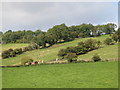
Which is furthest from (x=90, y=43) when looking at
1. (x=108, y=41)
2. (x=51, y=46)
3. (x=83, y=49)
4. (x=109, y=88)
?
(x=109, y=88)

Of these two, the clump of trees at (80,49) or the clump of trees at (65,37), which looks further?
the clump of trees at (65,37)

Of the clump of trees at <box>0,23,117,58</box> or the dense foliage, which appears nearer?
the clump of trees at <box>0,23,117,58</box>

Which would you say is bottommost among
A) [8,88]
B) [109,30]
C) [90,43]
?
[8,88]

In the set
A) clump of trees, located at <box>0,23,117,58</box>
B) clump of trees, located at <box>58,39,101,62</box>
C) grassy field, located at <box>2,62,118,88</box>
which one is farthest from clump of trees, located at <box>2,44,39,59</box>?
grassy field, located at <box>2,62,118,88</box>

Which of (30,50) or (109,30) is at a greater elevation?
(109,30)

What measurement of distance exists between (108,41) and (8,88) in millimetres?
67068

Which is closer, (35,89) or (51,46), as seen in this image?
(35,89)

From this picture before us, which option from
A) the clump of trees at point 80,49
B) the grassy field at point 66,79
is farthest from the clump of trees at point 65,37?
the grassy field at point 66,79

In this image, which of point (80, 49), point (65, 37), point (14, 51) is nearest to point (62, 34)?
point (65, 37)

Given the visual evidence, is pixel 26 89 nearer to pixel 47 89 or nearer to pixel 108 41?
pixel 47 89

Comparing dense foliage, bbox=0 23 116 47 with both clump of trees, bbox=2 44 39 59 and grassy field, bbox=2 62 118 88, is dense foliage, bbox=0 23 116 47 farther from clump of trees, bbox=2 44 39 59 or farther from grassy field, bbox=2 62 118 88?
grassy field, bbox=2 62 118 88

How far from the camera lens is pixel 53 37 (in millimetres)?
97875

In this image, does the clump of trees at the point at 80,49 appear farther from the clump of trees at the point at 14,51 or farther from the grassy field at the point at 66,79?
the grassy field at the point at 66,79

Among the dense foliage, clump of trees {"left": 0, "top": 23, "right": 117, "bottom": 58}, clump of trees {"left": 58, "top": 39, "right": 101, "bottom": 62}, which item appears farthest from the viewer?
the dense foliage
